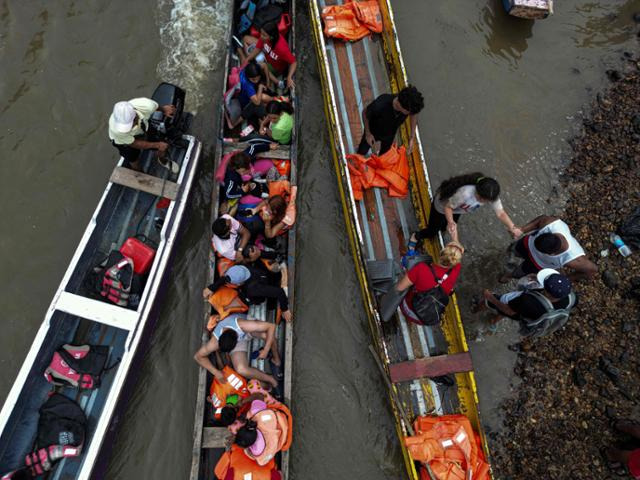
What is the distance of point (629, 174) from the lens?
7906mm

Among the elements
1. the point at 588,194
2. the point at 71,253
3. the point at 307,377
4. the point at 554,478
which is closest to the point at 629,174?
the point at 588,194

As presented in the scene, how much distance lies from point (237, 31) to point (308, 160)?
2.71 meters

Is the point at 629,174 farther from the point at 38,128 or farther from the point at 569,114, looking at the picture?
the point at 38,128

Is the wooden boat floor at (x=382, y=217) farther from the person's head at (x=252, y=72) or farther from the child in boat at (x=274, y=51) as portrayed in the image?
the person's head at (x=252, y=72)

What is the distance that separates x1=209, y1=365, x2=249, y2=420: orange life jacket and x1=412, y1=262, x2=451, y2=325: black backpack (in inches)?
98.4

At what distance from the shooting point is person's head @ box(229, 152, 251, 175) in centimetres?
638

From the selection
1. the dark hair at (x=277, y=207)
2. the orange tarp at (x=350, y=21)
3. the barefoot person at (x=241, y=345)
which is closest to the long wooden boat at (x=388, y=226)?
the orange tarp at (x=350, y=21)

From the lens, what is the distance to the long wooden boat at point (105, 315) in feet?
17.9

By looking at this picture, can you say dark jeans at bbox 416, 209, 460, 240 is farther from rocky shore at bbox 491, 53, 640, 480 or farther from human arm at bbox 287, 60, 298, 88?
human arm at bbox 287, 60, 298, 88

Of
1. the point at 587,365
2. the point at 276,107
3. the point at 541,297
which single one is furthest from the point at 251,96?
the point at 587,365

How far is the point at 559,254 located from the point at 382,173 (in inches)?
108

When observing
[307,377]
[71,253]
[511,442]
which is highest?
[71,253]

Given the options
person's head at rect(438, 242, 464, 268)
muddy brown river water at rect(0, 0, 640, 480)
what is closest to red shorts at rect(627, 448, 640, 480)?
muddy brown river water at rect(0, 0, 640, 480)

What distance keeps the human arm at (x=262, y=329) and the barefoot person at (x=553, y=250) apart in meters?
3.58
